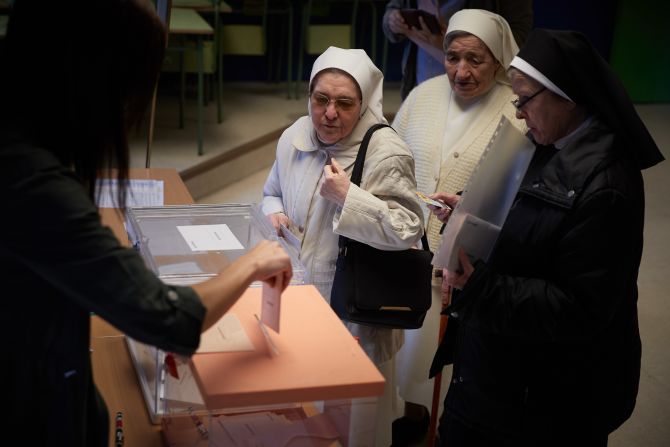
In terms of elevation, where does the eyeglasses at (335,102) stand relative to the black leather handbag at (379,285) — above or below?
above

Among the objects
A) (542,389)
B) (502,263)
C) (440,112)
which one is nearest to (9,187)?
(502,263)

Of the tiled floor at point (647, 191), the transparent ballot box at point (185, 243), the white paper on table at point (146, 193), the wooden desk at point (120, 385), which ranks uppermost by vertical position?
the transparent ballot box at point (185, 243)

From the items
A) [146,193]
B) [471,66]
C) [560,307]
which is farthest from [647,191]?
[560,307]

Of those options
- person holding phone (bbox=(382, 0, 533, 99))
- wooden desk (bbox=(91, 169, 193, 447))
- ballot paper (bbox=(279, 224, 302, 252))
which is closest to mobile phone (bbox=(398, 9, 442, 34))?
person holding phone (bbox=(382, 0, 533, 99))

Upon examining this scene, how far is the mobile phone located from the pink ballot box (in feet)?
7.23

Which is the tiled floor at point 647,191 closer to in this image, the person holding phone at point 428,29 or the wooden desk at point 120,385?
the person holding phone at point 428,29

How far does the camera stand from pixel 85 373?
138 cm

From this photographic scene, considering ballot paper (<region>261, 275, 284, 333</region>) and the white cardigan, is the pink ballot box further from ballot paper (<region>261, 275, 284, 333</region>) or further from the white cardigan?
the white cardigan

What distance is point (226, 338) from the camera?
5.14 ft

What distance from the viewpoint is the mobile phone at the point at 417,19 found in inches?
146

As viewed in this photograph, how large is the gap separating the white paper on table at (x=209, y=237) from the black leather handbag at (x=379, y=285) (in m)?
0.40

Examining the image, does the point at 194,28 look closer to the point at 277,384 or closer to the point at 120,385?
the point at 120,385

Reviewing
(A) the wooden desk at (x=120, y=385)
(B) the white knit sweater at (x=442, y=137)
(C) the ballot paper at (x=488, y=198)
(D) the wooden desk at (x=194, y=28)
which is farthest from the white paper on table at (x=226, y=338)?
(D) the wooden desk at (x=194, y=28)

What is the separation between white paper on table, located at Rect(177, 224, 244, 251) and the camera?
6.91 feet
